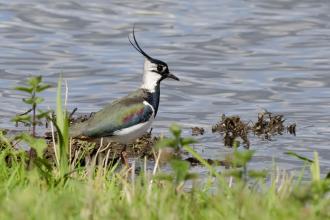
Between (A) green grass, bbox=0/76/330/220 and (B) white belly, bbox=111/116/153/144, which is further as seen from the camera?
(B) white belly, bbox=111/116/153/144

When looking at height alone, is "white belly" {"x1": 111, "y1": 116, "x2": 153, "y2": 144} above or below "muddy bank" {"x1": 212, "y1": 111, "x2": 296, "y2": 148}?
below

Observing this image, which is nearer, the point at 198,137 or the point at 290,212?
the point at 290,212

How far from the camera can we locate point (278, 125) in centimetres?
1068

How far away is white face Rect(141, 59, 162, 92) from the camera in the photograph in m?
9.50

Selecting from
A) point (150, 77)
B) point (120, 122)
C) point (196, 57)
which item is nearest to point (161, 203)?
point (120, 122)

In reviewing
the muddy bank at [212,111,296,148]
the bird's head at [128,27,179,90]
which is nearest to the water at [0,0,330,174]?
the muddy bank at [212,111,296,148]

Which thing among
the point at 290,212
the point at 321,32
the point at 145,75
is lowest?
the point at 290,212

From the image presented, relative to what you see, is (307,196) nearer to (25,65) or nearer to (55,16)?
(25,65)

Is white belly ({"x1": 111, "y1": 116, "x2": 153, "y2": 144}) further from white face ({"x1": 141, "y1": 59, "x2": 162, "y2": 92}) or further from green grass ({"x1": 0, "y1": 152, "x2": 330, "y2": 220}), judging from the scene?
green grass ({"x1": 0, "y1": 152, "x2": 330, "y2": 220})

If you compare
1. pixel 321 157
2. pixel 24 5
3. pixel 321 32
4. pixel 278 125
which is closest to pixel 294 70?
pixel 321 32

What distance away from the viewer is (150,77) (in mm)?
9547

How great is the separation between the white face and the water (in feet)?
2.72

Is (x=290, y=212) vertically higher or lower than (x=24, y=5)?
lower

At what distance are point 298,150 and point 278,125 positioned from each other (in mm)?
681
